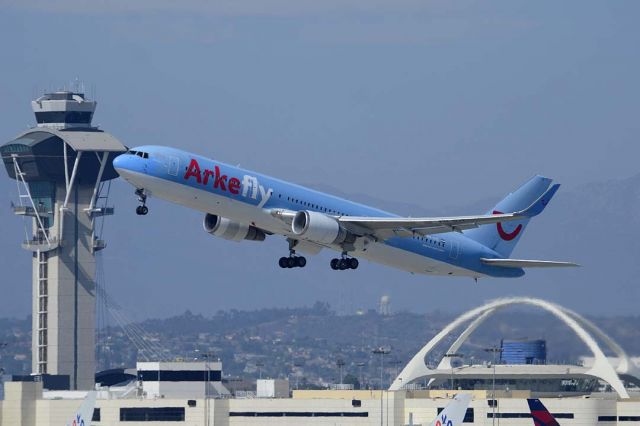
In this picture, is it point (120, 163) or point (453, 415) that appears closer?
point (120, 163)

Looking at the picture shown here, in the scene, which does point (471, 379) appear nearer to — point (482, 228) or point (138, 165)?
point (482, 228)

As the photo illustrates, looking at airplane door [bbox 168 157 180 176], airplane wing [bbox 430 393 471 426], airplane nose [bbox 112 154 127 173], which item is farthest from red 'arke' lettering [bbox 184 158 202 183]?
airplane wing [bbox 430 393 471 426]

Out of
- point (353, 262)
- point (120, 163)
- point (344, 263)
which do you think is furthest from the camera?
point (353, 262)

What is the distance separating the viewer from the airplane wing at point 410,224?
307 feet

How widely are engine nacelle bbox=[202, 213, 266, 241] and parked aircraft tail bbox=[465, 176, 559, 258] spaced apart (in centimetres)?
1574

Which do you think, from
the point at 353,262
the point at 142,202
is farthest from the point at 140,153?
the point at 353,262

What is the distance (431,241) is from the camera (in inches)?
3939

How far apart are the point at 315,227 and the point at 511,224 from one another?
63.7 ft

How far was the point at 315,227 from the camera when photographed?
9212 centimetres

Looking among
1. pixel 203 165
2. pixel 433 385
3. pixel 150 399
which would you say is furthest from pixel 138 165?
pixel 433 385

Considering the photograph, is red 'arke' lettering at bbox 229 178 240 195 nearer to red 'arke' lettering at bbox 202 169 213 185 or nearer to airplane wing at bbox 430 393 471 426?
red 'arke' lettering at bbox 202 169 213 185

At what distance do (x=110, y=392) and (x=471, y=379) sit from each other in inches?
1471

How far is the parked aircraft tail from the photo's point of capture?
10531 centimetres

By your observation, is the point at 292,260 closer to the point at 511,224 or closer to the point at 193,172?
the point at 193,172
